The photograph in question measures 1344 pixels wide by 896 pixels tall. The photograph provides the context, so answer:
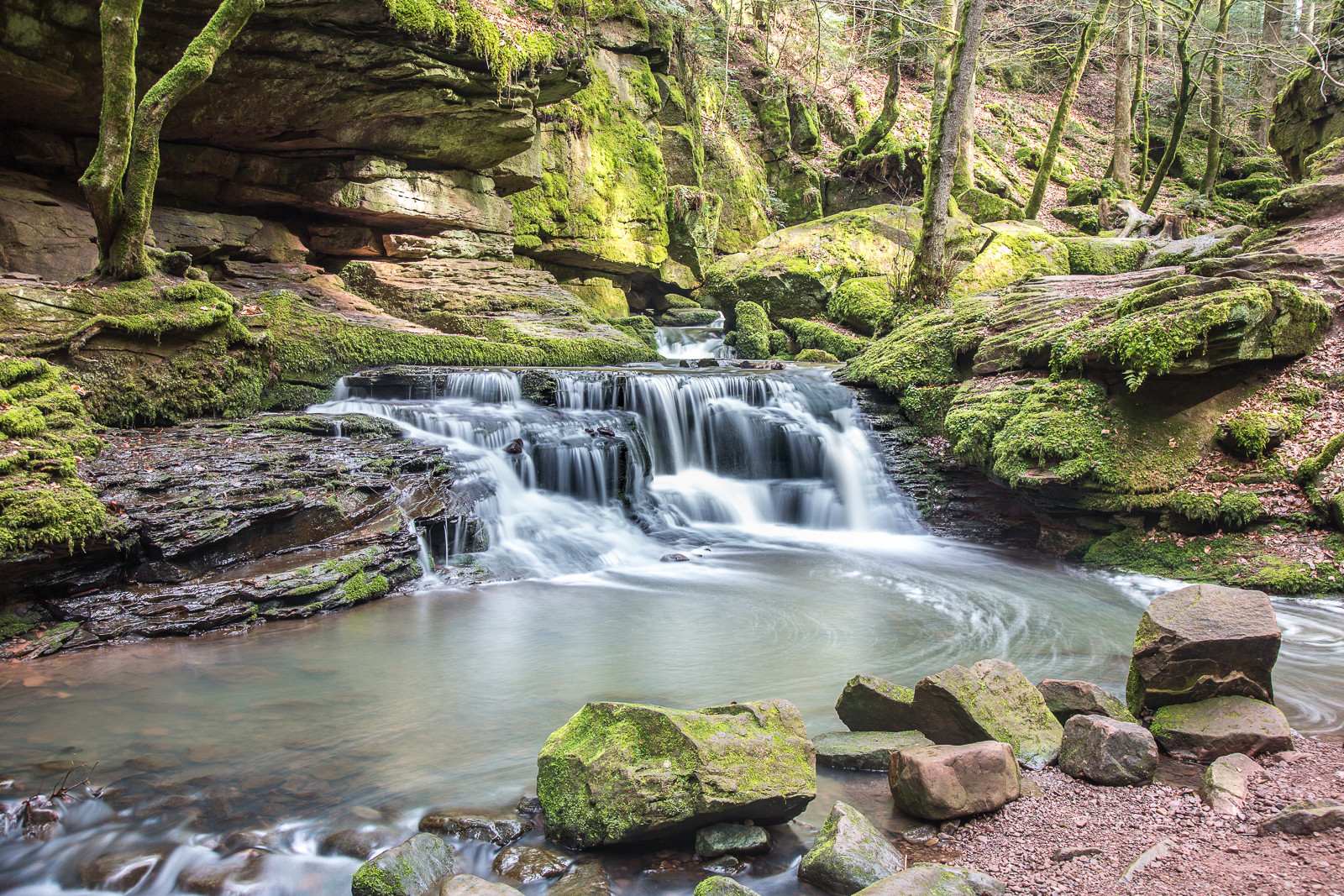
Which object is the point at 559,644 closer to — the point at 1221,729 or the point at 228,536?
the point at 228,536

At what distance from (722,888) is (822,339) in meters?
13.7

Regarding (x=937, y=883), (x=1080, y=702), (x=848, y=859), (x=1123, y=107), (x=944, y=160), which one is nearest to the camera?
(x=937, y=883)

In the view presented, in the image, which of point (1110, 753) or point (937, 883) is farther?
point (1110, 753)

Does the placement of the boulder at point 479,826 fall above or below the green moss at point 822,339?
below

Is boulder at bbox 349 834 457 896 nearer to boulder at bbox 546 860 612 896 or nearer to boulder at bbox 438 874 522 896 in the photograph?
boulder at bbox 438 874 522 896

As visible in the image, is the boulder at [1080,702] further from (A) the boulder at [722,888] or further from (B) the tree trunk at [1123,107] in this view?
(B) the tree trunk at [1123,107]

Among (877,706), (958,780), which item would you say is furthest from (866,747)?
(958,780)

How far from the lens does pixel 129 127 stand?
23.7ft

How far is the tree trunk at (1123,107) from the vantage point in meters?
20.2

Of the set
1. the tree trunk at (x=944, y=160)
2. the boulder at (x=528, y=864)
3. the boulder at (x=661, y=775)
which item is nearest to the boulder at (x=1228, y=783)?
the boulder at (x=661, y=775)

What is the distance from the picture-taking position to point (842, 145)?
2483 centimetres

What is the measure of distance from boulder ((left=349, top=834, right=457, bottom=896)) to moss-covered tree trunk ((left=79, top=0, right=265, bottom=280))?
7.73 metres

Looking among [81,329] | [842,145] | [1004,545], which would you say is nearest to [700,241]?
[842,145]

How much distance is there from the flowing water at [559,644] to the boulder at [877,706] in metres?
0.39
